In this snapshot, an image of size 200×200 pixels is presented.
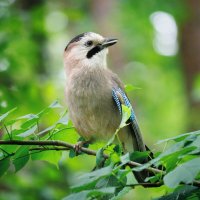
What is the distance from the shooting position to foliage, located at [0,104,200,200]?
269 centimetres

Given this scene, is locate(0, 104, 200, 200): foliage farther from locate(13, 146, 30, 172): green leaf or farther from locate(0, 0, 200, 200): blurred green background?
locate(0, 0, 200, 200): blurred green background

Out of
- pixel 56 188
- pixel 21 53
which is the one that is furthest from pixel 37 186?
pixel 21 53

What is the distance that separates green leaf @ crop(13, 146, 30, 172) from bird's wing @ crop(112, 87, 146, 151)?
4.76 ft

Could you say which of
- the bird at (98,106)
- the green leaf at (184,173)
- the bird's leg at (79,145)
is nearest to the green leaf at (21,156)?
the bird's leg at (79,145)

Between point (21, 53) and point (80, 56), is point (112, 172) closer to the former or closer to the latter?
point (80, 56)

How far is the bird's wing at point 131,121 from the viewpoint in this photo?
485 centimetres

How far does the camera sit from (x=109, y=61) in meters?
14.3

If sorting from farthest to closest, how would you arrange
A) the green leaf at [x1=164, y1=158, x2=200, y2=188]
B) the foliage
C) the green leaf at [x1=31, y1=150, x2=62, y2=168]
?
the green leaf at [x1=31, y1=150, x2=62, y2=168]
the foliage
the green leaf at [x1=164, y1=158, x2=200, y2=188]

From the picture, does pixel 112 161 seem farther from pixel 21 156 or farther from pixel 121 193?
pixel 21 156

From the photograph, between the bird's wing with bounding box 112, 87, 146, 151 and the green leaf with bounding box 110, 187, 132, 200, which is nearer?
the green leaf with bounding box 110, 187, 132, 200

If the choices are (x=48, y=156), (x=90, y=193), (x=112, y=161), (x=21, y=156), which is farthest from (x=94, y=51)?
(x=90, y=193)

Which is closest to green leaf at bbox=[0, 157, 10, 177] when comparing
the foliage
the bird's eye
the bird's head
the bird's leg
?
the foliage

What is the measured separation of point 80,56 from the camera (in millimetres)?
5633

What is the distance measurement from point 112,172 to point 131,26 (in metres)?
10.9
